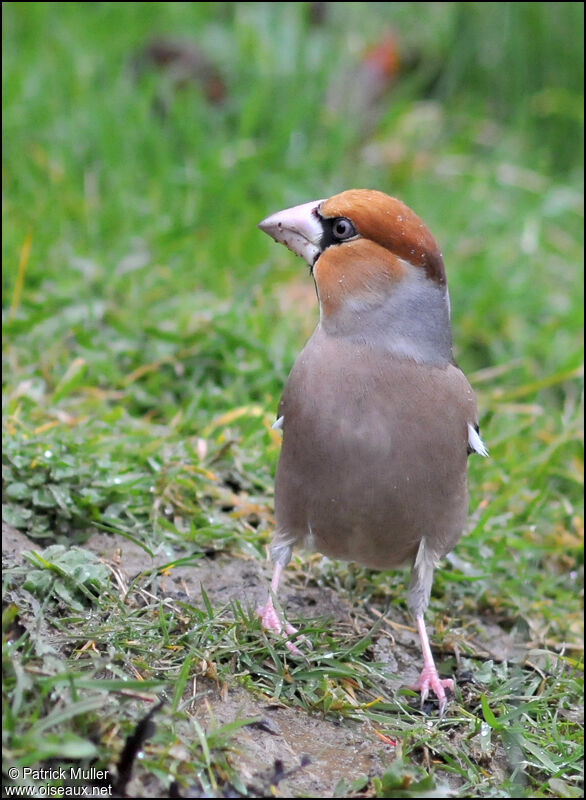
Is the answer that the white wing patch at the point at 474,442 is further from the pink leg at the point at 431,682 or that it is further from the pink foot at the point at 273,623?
the pink foot at the point at 273,623

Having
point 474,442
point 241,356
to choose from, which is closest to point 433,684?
point 474,442

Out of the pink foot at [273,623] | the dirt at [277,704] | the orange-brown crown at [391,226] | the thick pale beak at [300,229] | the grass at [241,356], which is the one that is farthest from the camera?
the thick pale beak at [300,229]

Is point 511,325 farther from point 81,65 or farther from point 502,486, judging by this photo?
point 81,65

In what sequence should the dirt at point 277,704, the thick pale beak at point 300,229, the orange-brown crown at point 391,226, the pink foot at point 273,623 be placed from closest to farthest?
the dirt at point 277,704 → the pink foot at point 273,623 → the orange-brown crown at point 391,226 → the thick pale beak at point 300,229

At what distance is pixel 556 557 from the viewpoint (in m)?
4.34

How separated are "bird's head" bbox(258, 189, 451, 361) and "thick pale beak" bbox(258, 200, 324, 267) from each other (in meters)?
0.03

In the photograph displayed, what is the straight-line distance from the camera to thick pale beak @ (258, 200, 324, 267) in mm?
3344

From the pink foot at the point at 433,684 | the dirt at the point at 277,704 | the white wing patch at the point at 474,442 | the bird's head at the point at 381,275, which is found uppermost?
the bird's head at the point at 381,275

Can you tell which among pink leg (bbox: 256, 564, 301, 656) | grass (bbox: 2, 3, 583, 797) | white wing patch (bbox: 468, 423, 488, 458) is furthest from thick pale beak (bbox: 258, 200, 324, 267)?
pink leg (bbox: 256, 564, 301, 656)

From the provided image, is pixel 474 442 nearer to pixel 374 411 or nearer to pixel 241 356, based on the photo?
pixel 374 411

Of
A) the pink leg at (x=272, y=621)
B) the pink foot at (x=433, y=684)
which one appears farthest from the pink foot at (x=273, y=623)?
the pink foot at (x=433, y=684)

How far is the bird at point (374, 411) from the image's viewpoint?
310cm

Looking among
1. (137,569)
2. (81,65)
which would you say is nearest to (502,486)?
(137,569)

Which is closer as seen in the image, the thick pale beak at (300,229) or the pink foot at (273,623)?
the pink foot at (273,623)
